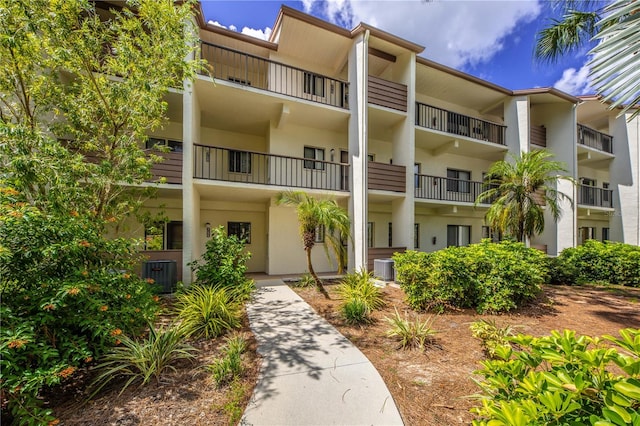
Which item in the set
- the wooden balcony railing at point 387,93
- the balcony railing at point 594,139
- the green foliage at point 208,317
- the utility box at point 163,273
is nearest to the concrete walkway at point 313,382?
the green foliage at point 208,317

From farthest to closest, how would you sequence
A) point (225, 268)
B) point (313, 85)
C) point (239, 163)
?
point (239, 163) < point (313, 85) < point (225, 268)

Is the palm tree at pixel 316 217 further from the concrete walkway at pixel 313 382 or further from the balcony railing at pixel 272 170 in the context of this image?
the balcony railing at pixel 272 170

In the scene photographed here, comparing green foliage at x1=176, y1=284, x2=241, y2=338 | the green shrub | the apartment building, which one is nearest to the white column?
the apartment building

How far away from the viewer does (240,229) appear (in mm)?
11938

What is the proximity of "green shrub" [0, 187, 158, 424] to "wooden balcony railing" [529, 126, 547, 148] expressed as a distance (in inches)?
724

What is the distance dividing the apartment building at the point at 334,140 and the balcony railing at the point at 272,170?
0.19ft

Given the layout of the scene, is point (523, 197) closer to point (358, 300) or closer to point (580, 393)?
point (358, 300)

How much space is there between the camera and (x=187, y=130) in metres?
7.98

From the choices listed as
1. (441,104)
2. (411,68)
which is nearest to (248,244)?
(411,68)

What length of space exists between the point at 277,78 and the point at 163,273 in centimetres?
853

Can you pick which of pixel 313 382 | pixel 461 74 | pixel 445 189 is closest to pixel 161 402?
pixel 313 382

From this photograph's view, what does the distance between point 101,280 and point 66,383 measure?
1379 millimetres

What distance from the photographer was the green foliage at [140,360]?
3.35 m

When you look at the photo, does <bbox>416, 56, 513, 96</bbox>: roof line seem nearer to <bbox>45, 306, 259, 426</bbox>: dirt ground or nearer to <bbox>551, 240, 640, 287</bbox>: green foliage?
<bbox>551, 240, 640, 287</bbox>: green foliage
